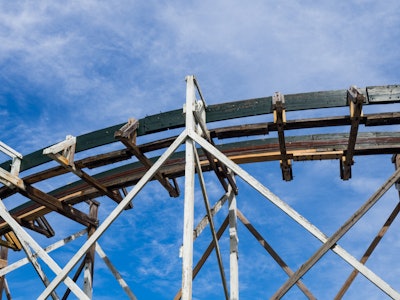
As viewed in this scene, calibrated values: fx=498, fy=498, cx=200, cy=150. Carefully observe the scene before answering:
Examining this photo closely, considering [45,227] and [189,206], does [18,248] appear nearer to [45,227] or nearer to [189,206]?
[45,227]

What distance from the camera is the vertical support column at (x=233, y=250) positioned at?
9.34 metres

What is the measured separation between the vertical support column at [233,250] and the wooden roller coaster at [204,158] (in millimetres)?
19

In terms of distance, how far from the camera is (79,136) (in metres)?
9.93

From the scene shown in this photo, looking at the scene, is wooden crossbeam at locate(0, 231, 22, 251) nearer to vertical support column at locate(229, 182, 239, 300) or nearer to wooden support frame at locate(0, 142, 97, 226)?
wooden support frame at locate(0, 142, 97, 226)

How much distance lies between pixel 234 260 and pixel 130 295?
8.04 ft

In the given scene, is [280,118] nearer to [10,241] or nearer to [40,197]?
[40,197]

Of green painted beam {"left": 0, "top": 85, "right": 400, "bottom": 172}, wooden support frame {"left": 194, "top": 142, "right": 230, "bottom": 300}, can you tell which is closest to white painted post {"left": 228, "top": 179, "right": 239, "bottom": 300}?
wooden support frame {"left": 194, "top": 142, "right": 230, "bottom": 300}

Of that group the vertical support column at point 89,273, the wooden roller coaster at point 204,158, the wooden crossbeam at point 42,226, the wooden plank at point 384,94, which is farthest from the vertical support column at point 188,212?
the wooden crossbeam at point 42,226

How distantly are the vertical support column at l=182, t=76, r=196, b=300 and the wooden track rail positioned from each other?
0.73 metres

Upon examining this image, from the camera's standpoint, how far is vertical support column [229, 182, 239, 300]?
9344 mm

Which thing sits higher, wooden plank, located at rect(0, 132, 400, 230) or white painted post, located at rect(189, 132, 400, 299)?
wooden plank, located at rect(0, 132, 400, 230)

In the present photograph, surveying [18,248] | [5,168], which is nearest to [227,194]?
[5,168]

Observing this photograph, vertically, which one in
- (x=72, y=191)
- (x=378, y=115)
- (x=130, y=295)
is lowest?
(x=130, y=295)

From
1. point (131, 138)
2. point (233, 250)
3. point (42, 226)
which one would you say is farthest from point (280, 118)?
point (42, 226)
